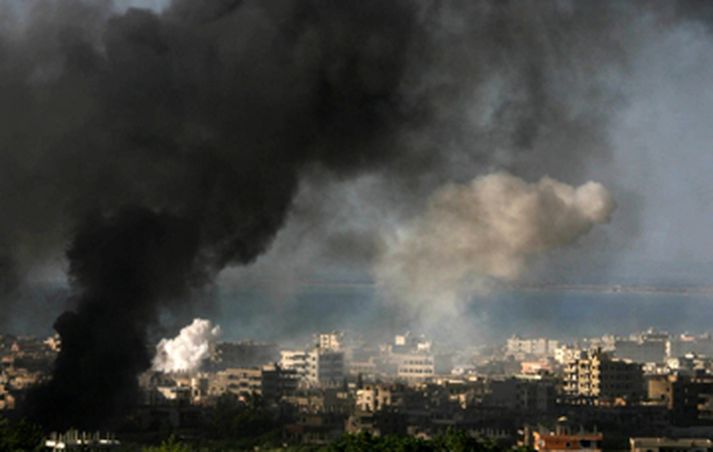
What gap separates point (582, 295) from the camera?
124 metres

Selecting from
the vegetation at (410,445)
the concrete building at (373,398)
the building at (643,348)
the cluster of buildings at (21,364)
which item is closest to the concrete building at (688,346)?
the building at (643,348)

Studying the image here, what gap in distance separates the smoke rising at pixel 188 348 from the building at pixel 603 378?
12.3 m

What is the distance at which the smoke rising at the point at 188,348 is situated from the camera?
69.7 meters

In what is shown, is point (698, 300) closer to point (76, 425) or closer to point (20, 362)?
point (20, 362)

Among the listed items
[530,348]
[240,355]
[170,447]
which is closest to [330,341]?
[240,355]

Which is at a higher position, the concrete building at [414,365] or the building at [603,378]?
the concrete building at [414,365]

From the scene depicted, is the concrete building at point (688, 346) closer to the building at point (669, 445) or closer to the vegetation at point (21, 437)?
the building at point (669, 445)

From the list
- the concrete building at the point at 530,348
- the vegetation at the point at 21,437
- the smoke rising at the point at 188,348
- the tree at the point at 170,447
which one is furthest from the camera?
the concrete building at the point at 530,348

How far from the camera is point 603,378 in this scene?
66.1m

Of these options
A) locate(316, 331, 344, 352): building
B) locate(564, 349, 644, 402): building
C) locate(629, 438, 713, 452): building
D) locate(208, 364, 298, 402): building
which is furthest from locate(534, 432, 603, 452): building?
locate(316, 331, 344, 352): building

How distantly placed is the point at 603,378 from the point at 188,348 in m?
15.2

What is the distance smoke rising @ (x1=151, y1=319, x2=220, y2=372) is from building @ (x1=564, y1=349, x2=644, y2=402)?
12.3 m

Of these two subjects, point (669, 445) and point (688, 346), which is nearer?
point (669, 445)

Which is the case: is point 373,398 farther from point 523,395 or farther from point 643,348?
point 643,348
